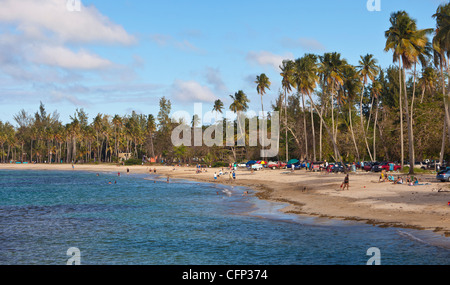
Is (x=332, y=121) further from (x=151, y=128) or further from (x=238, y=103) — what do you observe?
(x=151, y=128)

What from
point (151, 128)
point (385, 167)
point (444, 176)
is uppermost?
point (151, 128)

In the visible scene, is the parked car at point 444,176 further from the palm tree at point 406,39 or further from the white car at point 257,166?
the white car at point 257,166

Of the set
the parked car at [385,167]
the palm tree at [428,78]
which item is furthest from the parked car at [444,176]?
the palm tree at [428,78]

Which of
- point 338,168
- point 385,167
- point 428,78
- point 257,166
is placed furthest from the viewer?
point 257,166

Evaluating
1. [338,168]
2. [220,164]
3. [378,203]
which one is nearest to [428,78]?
[338,168]

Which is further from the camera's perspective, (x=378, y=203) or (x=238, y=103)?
(x=238, y=103)

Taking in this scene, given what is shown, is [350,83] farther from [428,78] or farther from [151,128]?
[151,128]

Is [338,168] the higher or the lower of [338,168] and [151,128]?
the lower

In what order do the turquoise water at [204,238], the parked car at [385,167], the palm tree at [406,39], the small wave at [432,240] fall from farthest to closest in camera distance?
1. the parked car at [385,167]
2. the palm tree at [406,39]
3. the turquoise water at [204,238]
4. the small wave at [432,240]

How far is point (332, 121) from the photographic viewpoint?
278ft

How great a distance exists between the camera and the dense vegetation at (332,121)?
5647 centimetres

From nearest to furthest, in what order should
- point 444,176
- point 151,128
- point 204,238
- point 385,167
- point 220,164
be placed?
point 204,238 → point 444,176 → point 385,167 → point 220,164 → point 151,128

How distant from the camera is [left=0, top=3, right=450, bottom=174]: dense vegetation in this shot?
56.5 m
